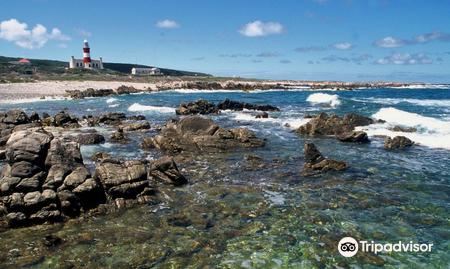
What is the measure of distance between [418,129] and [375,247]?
2419cm

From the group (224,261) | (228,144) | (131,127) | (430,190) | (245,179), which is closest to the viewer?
(224,261)

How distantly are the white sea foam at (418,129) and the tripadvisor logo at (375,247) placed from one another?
1604cm

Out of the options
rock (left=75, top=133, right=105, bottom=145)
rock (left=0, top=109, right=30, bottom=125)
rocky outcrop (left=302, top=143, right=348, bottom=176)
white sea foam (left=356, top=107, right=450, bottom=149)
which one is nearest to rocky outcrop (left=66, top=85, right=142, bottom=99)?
rock (left=0, top=109, right=30, bottom=125)

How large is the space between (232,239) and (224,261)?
4.23ft

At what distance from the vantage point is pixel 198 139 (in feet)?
84.3

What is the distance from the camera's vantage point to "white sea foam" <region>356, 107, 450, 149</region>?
2683 cm

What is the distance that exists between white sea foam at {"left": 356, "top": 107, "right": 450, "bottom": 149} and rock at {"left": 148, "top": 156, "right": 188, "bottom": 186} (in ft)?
54.7

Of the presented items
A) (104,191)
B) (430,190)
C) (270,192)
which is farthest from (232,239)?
(430,190)

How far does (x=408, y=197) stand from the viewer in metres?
15.5

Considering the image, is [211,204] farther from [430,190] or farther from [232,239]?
[430,190]

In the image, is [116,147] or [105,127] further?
[105,127]

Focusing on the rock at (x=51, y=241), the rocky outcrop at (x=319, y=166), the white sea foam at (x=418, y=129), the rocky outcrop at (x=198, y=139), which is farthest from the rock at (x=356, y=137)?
the rock at (x=51, y=241)

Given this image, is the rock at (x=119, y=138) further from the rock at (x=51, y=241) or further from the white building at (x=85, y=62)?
the white building at (x=85, y=62)

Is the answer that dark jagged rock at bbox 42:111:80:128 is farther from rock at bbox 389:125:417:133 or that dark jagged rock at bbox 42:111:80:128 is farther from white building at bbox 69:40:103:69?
white building at bbox 69:40:103:69
